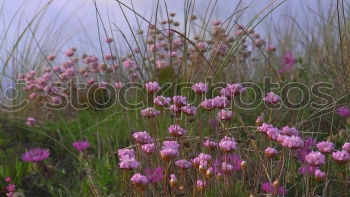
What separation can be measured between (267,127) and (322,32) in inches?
154

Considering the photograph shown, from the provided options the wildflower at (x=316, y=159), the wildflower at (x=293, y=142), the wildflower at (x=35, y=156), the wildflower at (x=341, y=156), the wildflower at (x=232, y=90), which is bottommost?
the wildflower at (x=35, y=156)

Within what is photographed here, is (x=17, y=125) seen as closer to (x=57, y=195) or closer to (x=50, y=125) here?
(x=50, y=125)

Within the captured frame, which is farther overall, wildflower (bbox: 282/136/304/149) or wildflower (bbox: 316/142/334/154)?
wildflower (bbox: 316/142/334/154)

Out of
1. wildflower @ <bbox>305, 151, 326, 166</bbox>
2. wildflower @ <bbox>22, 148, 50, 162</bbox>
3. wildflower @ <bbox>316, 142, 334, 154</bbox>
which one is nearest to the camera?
wildflower @ <bbox>305, 151, 326, 166</bbox>

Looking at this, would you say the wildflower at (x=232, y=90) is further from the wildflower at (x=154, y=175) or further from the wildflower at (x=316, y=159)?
the wildflower at (x=316, y=159)

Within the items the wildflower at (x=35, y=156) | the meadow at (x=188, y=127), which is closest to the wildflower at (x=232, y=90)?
the meadow at (x=188, y=127)

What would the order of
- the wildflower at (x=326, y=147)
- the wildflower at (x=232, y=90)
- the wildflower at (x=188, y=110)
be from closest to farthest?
the wildflower at (x=326, y=147) → the wildflower at (x=188, y=110) → the wildflower at (x=232, y=90)

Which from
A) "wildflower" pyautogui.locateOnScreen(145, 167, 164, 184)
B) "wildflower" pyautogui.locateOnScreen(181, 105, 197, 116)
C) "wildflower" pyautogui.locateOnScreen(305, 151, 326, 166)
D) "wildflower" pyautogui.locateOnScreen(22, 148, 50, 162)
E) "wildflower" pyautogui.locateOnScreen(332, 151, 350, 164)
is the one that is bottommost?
"wildflower" pyautogui.locateOnScreen(22, 148, 50, 162)

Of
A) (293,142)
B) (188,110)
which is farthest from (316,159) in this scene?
(188,110)

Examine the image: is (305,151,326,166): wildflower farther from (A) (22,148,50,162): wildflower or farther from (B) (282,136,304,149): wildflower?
(A) (22,148,50,162): wildflower

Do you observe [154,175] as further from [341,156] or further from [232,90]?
[341,156]

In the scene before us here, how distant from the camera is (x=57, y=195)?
8.63ft

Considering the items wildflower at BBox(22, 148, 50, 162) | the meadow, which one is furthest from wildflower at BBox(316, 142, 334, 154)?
wildflower at BBox(22, 148, 50, 162)

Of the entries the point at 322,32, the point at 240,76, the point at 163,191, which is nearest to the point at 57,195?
the point at 163,191
